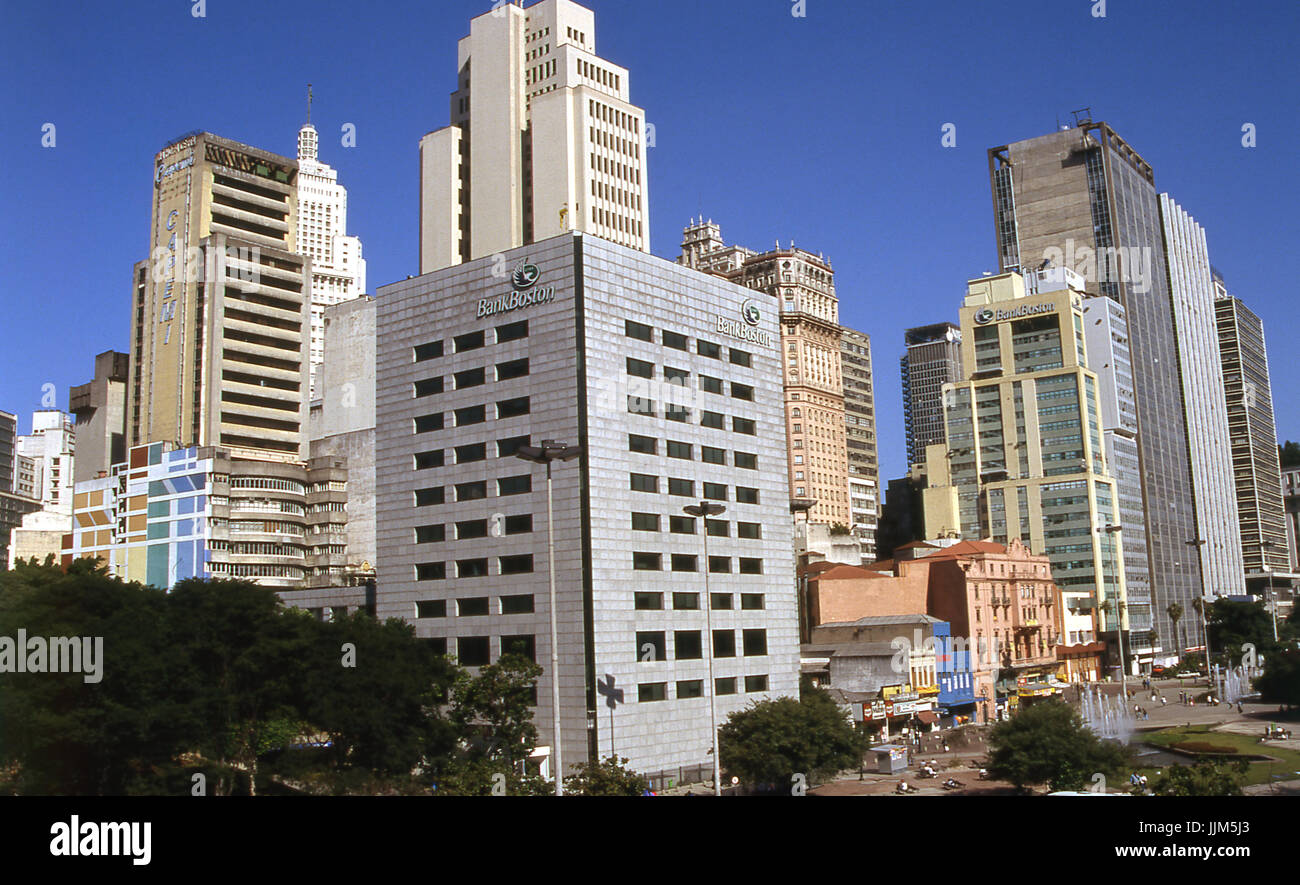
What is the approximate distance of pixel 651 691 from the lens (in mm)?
64875

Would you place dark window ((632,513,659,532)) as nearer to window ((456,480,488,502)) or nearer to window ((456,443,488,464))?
window ((456,480,488,502))

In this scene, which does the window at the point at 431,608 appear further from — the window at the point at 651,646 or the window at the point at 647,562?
the window at the point at 651,646

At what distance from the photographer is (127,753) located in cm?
4131

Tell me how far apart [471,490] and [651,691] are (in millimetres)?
16935

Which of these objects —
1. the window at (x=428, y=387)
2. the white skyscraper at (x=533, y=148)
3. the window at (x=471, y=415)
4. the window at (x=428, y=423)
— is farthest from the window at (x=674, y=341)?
the white skyscraper at (x=533, y=148)

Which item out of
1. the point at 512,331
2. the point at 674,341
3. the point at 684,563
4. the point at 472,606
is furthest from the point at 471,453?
the point at 684,563

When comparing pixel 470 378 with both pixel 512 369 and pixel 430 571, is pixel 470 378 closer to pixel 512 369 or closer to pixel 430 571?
pixel 512 369

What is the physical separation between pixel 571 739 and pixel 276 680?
17.9m

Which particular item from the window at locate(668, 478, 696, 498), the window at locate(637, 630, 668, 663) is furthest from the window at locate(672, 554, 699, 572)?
the window at locate(637, 630, 668, 663)

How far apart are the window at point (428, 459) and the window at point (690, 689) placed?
826 inches

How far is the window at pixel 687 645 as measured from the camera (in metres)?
67.7

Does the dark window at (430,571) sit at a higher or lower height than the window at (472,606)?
higher
